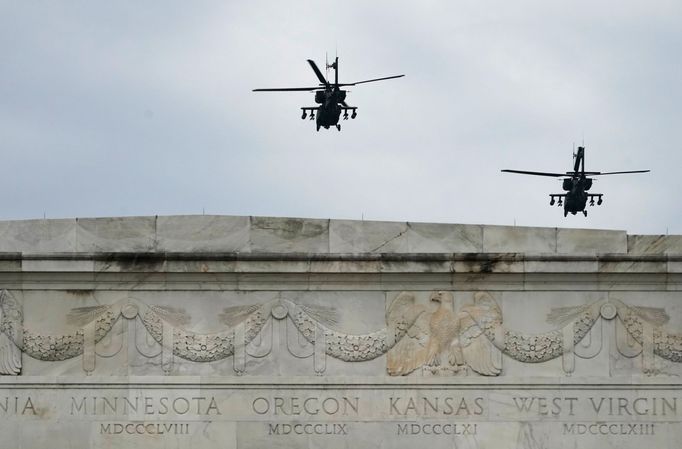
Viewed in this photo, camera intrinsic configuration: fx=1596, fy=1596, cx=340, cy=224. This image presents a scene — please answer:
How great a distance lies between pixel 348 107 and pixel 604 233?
1847 cm

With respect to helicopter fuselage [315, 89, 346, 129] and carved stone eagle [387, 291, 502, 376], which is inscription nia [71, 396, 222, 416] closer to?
carved stone eagle [387, 291, 502, 376]

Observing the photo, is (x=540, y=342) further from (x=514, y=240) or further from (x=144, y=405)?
(x=144, y=405)

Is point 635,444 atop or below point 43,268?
below

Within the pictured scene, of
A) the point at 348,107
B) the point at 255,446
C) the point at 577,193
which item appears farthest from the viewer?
the point at 577,193

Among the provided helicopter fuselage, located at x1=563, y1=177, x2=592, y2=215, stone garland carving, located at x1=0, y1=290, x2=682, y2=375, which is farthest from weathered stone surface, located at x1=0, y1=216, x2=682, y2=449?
helicopter fuselage, located at x1=563, y1=177, x2=592, y2=215

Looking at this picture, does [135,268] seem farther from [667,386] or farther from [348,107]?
[348,107]

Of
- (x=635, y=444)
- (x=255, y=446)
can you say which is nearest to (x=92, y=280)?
(x=255, y=446)

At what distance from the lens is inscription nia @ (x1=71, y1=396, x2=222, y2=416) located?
20016 millimetres

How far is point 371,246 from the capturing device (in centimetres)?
2027

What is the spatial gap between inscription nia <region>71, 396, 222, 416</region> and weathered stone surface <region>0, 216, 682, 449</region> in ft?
0.08

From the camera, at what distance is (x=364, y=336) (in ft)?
65.9

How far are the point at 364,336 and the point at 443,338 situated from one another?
1.00 metres

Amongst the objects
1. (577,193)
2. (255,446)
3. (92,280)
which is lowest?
(255,446)

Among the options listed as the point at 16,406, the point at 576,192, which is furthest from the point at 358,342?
the point at 576,192
